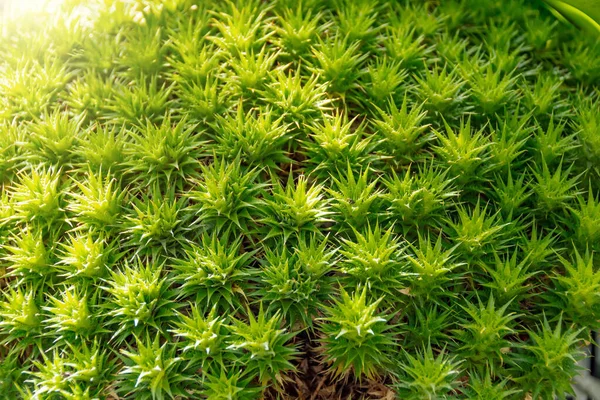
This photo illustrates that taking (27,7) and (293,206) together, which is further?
(27,7)

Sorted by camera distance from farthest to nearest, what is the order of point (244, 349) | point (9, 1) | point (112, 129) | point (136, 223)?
point (9, 1), point (112, 129), point (136, 223), point (244, 349)

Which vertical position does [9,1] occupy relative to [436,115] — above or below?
below

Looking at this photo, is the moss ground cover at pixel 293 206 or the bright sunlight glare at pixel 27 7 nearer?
the moss ground cover at pixel 293 206

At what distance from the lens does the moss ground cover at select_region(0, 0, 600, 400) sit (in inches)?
53.9

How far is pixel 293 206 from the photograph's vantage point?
4.74 feet

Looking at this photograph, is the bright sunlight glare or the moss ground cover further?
the bright sunlight glare

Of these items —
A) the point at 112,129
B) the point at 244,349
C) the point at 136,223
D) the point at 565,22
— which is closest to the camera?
the point at 244,349

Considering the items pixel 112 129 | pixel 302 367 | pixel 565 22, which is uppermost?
pixel 565 22

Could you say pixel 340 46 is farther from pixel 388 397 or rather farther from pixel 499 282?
pixel 388 397

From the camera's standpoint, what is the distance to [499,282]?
55.9 inches

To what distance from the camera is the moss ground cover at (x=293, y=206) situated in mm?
1368

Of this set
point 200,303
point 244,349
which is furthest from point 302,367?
point 200,303

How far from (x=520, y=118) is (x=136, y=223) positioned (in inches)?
46.5

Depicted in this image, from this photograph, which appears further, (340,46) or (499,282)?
(340,46)
